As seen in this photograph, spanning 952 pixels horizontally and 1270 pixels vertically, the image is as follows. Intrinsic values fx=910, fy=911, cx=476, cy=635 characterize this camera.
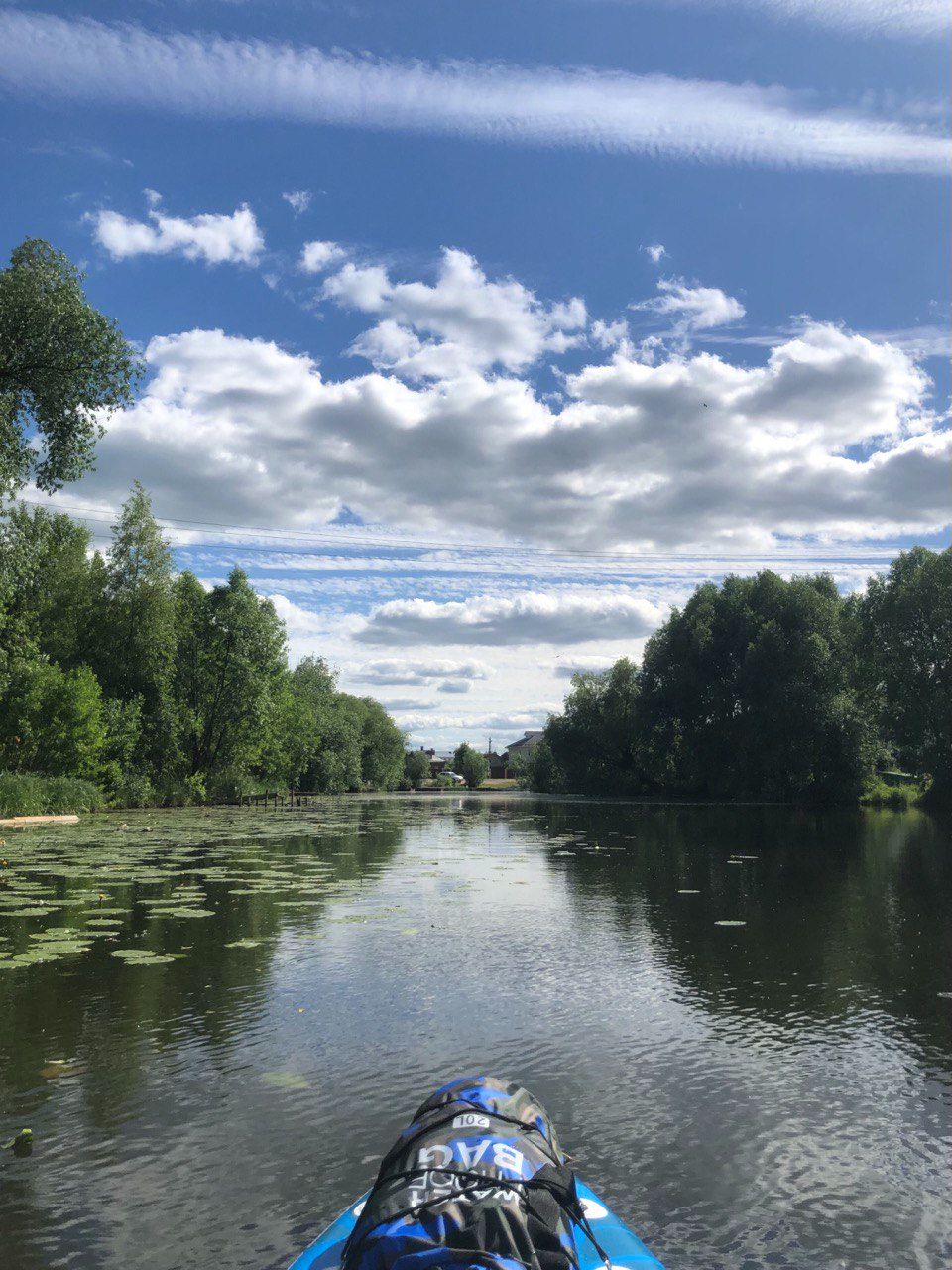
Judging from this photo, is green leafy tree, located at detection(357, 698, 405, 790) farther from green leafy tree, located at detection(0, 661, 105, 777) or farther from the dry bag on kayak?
the dry bag on kayak

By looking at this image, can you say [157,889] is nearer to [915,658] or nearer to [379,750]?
[915,658]

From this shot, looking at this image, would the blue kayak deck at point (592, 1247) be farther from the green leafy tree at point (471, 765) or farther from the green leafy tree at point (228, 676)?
the green leafy tree at point (471, 765)

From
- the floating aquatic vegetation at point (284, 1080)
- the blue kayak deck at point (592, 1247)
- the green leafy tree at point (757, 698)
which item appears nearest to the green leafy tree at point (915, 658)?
the green leafy tree at point (757, 698)

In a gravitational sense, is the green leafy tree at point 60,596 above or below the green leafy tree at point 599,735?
above

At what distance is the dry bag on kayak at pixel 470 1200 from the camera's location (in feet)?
8.48

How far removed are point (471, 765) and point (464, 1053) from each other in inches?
5240

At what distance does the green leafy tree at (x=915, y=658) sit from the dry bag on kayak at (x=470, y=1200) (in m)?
50.0

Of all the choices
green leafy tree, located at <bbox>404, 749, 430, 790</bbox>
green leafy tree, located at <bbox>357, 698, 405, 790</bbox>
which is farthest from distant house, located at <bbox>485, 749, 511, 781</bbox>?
green leafy tree, located at <bbox>357, 698, 405, 790</bbox>

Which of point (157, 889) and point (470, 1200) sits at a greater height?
point (470, 1200)

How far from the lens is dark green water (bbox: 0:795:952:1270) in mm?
3824

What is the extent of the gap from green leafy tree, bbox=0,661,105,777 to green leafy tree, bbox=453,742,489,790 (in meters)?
105

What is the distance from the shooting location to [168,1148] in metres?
4.43

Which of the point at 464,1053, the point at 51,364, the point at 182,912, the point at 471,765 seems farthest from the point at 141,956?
the point at 471,765

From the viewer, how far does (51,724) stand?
32656 mm
